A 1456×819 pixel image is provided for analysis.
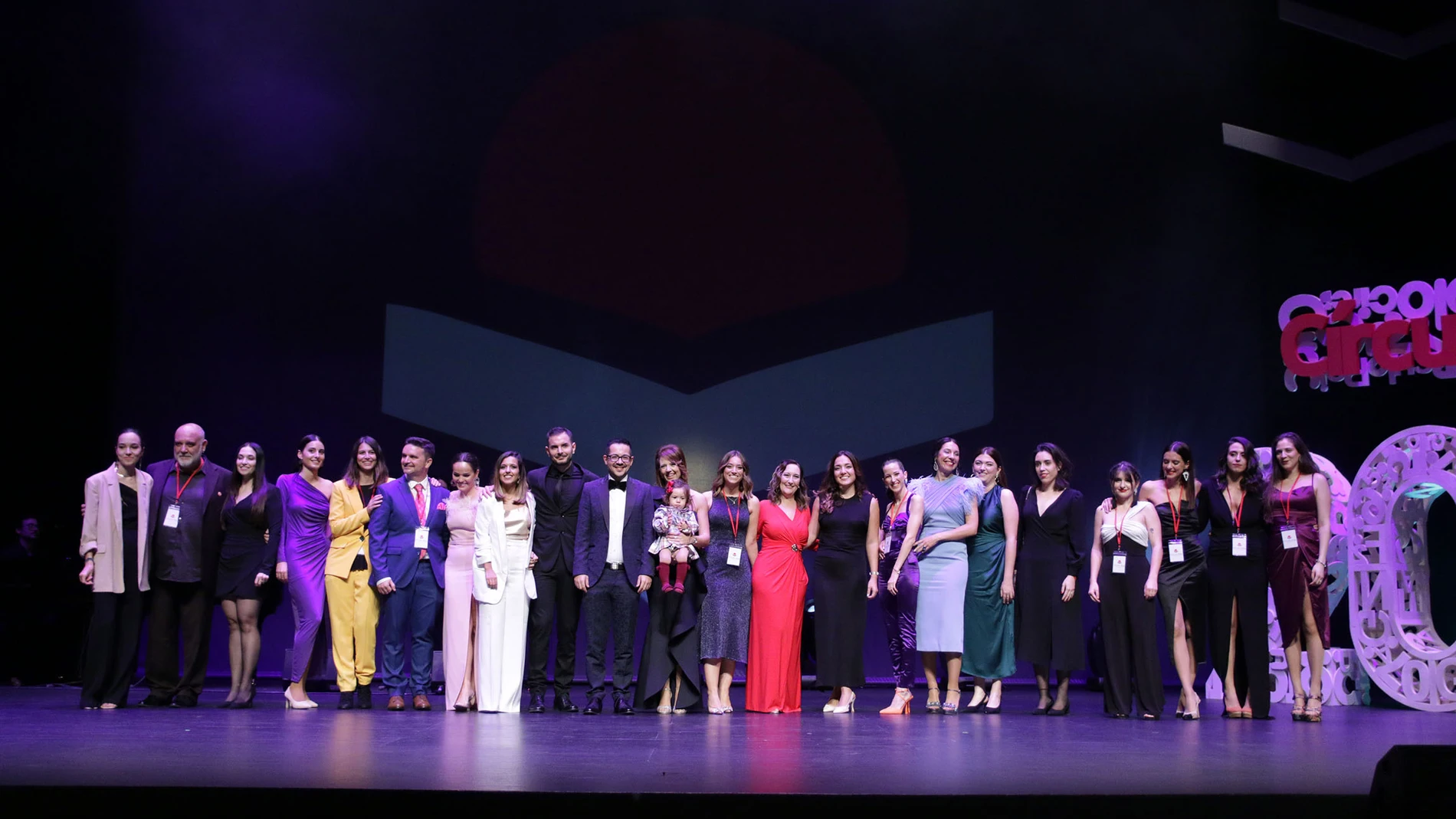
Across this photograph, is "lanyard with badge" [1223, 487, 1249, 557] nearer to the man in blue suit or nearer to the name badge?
the name badge

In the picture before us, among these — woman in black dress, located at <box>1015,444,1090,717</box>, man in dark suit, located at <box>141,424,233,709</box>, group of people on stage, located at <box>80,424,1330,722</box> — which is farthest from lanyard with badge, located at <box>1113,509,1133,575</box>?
man in dark suit, located at <box>141,424,233,709</box>

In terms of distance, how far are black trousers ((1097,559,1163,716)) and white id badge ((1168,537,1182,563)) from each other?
0.16 meters

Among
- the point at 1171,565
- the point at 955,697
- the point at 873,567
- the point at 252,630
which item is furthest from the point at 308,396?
the point at 1171,565

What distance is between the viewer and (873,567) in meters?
6.29

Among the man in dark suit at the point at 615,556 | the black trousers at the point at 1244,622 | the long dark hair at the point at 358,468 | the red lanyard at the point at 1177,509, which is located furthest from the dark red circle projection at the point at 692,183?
the black trousers at the point at 1244,622

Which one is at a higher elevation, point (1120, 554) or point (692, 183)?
point (692, 183)

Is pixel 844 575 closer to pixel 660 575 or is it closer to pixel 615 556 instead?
pixel 660 575

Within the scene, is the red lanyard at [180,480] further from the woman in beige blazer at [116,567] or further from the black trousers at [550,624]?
the black trousers at [550,624]

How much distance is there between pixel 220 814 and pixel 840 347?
Answer: 244 inches

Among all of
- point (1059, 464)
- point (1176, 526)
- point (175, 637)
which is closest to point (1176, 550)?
point (1176, 526)

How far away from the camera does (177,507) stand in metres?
6.22

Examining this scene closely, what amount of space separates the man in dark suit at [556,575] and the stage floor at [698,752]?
0.31 metres

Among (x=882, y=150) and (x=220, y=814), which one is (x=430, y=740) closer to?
(x=220, y=814)

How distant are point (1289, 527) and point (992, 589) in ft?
4.96
